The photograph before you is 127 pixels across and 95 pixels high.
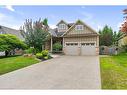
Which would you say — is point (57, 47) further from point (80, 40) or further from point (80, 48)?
point (80, 40)

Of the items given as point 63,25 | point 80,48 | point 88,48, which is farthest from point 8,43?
point 88,48

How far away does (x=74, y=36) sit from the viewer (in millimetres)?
25484

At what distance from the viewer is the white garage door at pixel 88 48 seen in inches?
973

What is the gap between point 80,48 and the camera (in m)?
25.3

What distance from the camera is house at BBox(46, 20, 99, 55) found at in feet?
81.3

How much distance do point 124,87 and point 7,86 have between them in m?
4.35

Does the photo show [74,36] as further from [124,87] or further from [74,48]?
[124,87]

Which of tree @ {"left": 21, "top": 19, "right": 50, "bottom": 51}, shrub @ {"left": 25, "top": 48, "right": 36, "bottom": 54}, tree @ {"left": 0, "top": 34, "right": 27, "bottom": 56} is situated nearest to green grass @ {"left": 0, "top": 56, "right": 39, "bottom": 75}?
tree @ {"left": 0, "top": 34, "right": 27, "bottom": 56}

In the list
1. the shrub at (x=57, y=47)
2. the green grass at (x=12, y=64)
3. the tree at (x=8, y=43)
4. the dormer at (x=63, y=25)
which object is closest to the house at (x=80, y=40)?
the shrub at (x=57, y=47)

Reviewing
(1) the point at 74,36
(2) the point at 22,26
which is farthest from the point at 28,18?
(1) the point at 74,36

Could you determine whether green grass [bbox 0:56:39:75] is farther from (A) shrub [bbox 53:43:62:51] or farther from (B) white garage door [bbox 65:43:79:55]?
(B) white garage door [bbox 65:43:79:55]

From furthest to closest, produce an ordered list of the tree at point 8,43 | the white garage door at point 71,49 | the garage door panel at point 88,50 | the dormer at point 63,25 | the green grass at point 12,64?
1. the dormer at point 63,25
2. the white garage door at point 71,49
3. the garage door panel at point 88,50
4. the tree at point 8,43
5. the green grass at point 12,64

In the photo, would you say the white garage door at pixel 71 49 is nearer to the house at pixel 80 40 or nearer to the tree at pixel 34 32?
the house at pixel 80 40

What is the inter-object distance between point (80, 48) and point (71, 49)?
1.25m
